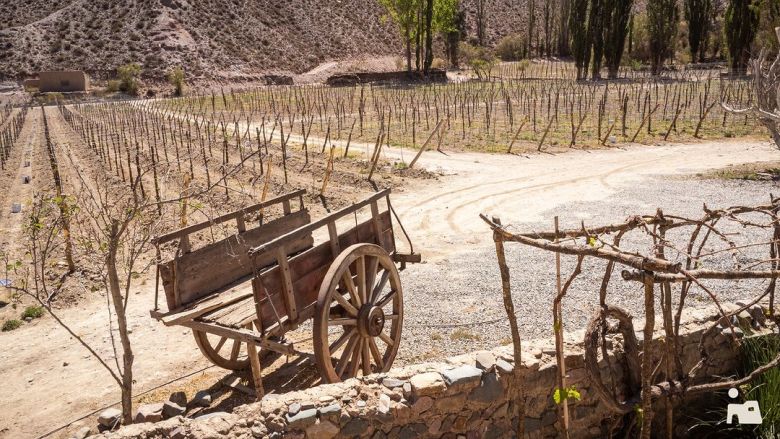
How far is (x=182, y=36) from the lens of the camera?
187 feet

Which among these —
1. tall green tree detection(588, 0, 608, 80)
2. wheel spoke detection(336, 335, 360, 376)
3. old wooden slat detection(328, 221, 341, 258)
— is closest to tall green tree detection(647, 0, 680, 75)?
tall green tree detection(588, 0, 608, 80)

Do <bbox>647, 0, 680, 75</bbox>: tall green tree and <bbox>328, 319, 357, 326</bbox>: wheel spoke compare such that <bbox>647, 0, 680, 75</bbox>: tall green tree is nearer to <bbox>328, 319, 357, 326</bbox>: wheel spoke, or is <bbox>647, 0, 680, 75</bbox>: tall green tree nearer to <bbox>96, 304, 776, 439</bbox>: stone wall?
<bbox>96, 304, 776, 439</bbox>: stone wall

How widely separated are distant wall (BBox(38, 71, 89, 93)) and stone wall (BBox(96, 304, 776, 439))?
5308cm

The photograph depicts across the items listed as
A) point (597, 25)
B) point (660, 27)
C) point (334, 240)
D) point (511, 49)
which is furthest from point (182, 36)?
point (334, 240)

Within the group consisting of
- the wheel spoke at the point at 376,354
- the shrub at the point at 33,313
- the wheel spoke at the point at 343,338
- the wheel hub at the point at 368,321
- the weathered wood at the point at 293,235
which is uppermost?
the weathered wood at the point at 293,235

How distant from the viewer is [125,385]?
4477mm

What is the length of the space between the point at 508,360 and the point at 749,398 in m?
1.95

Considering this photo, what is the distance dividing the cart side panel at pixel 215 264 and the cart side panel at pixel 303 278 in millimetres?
475

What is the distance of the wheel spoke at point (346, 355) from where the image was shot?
4650 mm

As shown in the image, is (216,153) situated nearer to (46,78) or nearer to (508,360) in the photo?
(508,360)

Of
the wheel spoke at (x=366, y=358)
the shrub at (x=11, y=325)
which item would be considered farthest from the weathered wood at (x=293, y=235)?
the shrub at (x=11, y=325)

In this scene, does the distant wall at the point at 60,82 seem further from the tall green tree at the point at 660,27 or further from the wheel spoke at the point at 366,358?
the wheel spoke at the point at 366,358

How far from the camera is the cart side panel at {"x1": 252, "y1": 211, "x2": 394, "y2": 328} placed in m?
4.32

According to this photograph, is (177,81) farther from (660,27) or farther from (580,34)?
(660,27)
